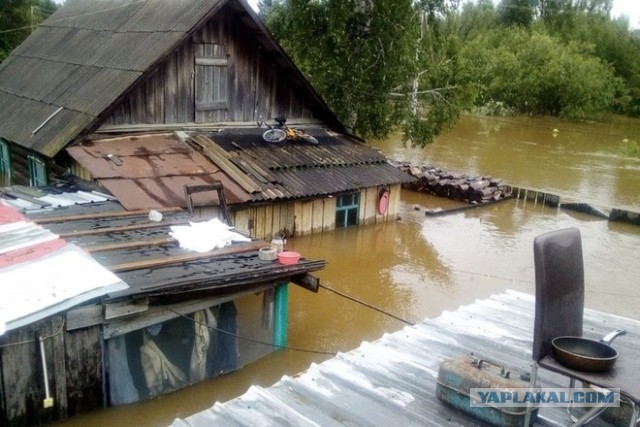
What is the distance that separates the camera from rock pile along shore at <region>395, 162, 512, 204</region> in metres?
20.3

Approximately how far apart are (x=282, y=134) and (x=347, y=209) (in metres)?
2.74

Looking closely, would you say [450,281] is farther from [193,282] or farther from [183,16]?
[183,16]

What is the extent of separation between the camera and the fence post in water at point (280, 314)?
28.3ft

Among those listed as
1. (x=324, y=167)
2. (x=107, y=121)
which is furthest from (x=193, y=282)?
(x=324, y=167)

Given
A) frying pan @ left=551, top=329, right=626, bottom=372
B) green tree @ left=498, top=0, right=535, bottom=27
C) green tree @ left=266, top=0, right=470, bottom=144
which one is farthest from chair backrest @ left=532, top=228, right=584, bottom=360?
green tree @ left=498, top=0, right=535, bottom=27

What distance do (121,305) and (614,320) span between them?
5.50 metres

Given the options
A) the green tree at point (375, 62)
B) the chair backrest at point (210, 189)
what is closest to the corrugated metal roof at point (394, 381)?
the chair backrest at point (210, 189)

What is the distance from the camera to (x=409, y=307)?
37.2 ft

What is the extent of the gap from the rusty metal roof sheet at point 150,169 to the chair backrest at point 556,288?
8.12 metres

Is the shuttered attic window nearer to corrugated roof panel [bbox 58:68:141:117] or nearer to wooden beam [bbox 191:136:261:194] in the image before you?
wooden beam [bbox 191:136:261:194]

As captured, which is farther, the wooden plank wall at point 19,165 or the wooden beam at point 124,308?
the wooden plank wall at point 19,165

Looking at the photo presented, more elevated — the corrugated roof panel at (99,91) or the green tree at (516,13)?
the green tree at (516,13)

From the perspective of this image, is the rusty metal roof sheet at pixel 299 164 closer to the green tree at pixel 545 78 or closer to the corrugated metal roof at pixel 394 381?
the corrugated metal roof at pixel 394 381

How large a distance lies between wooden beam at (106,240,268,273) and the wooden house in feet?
8.58
